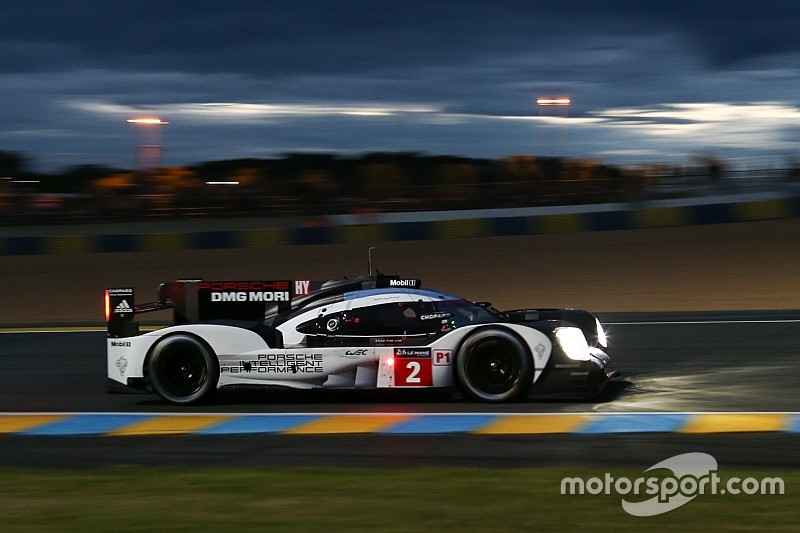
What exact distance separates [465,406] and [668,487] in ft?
10.1

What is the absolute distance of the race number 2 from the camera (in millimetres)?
8672

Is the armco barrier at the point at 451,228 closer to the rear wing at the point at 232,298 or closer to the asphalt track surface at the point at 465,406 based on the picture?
the asphalt track surface at the point at 465,406

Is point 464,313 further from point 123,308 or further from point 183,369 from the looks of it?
point 123,308

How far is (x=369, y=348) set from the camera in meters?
8.75

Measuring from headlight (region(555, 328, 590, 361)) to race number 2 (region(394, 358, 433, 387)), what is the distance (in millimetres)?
1062

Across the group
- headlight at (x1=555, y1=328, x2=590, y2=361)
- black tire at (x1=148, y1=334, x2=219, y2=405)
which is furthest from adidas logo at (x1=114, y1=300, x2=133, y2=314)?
headlight at (x1=555, y1=328, x2=590, y2=361)

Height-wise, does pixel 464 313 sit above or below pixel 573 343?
above

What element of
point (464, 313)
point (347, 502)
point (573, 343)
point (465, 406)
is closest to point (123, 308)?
point (464, 313)

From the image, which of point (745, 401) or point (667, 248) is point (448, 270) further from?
point (745, 401)

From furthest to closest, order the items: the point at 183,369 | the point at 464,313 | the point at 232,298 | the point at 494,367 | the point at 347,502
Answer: the point at 232,298, the point at 183,369, the point at 464,313, the point at 494,367, the point at 347,502

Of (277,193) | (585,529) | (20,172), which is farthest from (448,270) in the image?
(20,172)

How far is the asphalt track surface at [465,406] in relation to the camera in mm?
6910

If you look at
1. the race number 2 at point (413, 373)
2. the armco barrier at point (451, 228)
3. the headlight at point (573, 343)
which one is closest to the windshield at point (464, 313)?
the race number 2 at point (413, 373)

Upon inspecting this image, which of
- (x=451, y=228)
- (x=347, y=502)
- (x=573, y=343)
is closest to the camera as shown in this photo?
(x=347, y=502)
